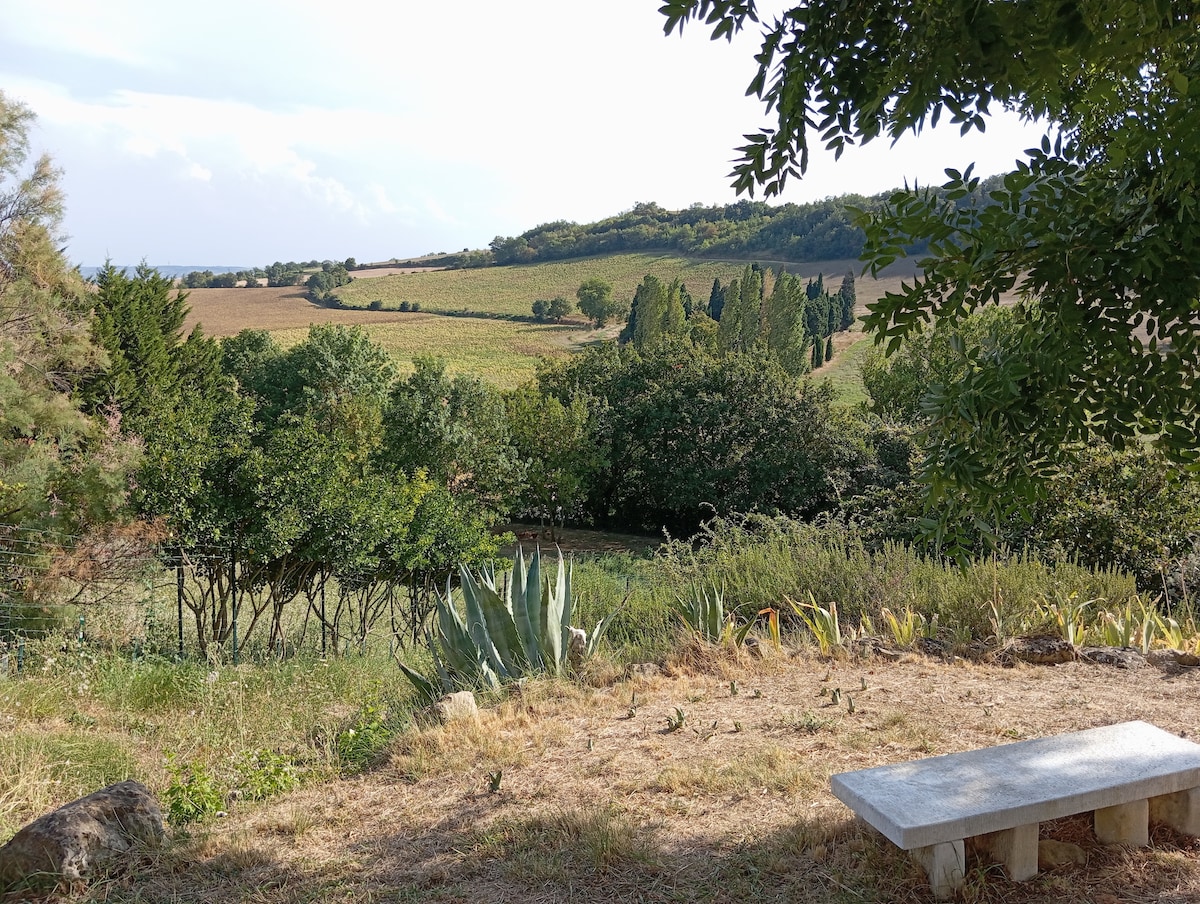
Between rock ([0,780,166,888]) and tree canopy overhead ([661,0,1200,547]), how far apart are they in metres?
3.31

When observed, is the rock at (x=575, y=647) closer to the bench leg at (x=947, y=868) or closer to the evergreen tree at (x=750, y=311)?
the bench leg at (x=947, y=868)

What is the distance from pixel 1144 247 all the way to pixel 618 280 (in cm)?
8993

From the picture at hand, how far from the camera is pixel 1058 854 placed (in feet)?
10.00

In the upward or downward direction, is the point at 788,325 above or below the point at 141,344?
above

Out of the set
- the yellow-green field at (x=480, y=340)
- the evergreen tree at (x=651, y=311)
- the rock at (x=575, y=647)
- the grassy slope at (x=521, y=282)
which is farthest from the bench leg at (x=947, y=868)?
the grassy slope at (x=521, y=282)

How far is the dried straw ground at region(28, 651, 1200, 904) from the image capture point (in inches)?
119

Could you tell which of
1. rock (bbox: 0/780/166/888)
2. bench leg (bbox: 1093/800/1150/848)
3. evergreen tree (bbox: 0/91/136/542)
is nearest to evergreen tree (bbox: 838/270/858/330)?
evergreen tree (bbox: 0/91/136/542)

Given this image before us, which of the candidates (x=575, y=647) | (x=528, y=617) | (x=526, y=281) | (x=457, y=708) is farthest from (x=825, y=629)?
(x=526, y=281)

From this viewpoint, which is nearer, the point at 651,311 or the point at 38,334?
the point at 38,334

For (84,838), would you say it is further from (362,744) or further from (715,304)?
(715,304)

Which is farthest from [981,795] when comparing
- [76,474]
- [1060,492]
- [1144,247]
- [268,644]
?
[76,474]

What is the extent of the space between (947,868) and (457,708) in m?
2.82

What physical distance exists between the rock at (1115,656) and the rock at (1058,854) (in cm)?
299

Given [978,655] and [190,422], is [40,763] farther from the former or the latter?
[190,422]
